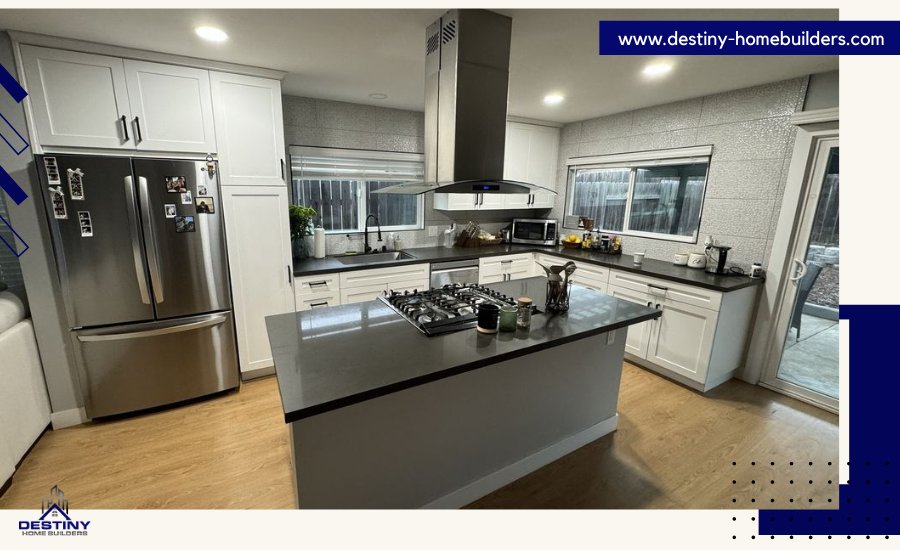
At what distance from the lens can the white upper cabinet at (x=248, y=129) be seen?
2510mm

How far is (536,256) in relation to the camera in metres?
4.19

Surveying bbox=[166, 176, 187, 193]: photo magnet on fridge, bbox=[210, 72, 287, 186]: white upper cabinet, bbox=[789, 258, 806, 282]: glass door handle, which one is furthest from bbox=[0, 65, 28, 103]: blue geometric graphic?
bbox=[789, 258, 806, 282]: glass door handle

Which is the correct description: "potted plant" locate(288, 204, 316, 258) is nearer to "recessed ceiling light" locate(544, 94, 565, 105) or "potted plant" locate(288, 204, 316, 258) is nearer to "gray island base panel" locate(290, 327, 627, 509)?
"gray island base panel" locate(290, 327, 627, 509)

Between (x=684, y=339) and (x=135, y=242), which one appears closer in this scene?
(x=135, y=242)

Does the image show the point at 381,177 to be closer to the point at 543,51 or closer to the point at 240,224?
the point at 240,224

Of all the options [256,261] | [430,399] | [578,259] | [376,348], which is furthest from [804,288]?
[256,261]

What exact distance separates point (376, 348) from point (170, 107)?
2.16m

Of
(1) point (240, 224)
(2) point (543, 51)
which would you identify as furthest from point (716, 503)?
(1) point (240, 224)

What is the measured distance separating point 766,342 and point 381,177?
366 cm

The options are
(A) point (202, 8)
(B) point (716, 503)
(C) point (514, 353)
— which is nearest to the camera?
(C) point (514, 353)

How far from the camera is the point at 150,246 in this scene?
233 cm

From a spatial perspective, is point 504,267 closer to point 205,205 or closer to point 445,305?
point 445,305

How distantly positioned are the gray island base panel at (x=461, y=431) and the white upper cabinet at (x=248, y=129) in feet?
6.60

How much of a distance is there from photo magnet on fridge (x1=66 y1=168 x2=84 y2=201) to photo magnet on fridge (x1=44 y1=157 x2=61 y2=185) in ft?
0.16
